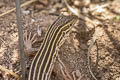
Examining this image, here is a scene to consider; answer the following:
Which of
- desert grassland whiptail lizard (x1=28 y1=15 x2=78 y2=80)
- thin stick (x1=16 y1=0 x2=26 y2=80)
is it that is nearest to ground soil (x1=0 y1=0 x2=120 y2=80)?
desert grassland whiptail lizard (x1=28 y1=15 x2=78 y2=80)

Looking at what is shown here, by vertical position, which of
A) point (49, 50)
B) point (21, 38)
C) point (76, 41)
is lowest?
point (76, 41)

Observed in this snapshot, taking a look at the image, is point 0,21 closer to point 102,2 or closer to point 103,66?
point 103,66

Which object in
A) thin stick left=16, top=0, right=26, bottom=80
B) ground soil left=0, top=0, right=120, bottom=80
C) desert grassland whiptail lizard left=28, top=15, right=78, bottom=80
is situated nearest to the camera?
thin stick left=16, top=0, right=26, bottom=80

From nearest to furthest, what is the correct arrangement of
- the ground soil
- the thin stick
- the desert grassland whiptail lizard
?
the thin stick, the desert grassland whiptail lizard, the ground soil

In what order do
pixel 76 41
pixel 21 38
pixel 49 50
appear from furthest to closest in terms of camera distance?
1. pixel 76 41
2. pixel 49 50
3. pixel 21 38

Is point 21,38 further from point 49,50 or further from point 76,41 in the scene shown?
point 76,41

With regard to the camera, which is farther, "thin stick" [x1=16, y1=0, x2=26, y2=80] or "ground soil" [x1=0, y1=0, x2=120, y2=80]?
"ground soil" [x1=0, y1=0, x2=120, y2=80]

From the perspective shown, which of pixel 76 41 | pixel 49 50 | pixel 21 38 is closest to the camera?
pixel 21 38

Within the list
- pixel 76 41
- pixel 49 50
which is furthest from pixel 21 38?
pixel 76 41

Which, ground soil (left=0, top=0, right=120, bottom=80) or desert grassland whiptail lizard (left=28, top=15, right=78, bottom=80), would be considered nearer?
desert grassland whiptail lizard (left=28, top=15, right=78, bottom=80)

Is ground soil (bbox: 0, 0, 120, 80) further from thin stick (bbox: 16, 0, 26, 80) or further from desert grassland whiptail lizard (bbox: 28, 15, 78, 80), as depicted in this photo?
thin stick (bbox: 16, 0, 26, 80)
